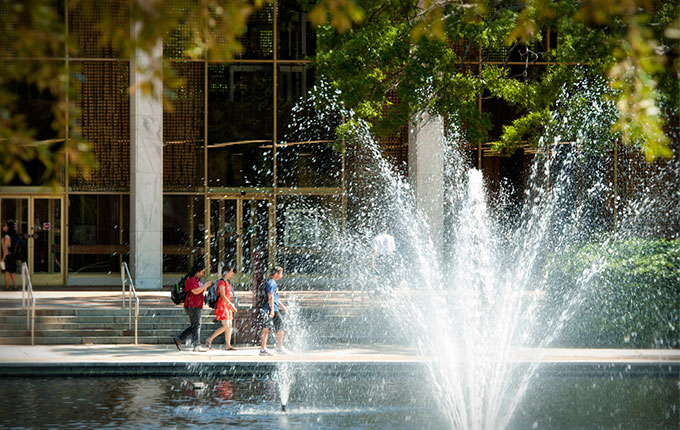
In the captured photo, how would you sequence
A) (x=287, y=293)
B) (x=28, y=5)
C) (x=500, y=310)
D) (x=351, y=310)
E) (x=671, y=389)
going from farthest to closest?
(x=287, y=293) < (x=351, y=310) < (x=500, y=310) < (x=671, y=389) < (x=28, y=5)

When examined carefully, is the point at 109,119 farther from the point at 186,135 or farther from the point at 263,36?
the point at 263,36

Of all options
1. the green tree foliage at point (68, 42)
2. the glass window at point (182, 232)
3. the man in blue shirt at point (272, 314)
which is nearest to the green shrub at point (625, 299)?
the man in blue shirt at point (272, 314)

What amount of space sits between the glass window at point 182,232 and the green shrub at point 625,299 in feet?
37.2

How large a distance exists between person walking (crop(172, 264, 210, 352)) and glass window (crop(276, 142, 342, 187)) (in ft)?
34.4

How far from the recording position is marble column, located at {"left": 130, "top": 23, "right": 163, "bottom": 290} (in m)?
25.6

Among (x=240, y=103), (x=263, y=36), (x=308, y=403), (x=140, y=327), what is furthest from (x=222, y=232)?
(x=308, y=403)

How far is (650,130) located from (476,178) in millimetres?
22249

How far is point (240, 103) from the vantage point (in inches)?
1050

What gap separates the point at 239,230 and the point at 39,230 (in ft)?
17.1

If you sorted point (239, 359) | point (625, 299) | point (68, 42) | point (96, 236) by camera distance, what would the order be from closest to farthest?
point (68, 42) < point (239, 359) < point (625, 299) < point (96, 236)

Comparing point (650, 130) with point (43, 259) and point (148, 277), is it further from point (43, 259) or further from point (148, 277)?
point (43, 259)

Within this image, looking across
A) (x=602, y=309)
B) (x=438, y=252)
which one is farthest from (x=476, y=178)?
(x=602, y=309)

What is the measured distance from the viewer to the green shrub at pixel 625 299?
1653 centimetres

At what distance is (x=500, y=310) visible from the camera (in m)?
16.5
